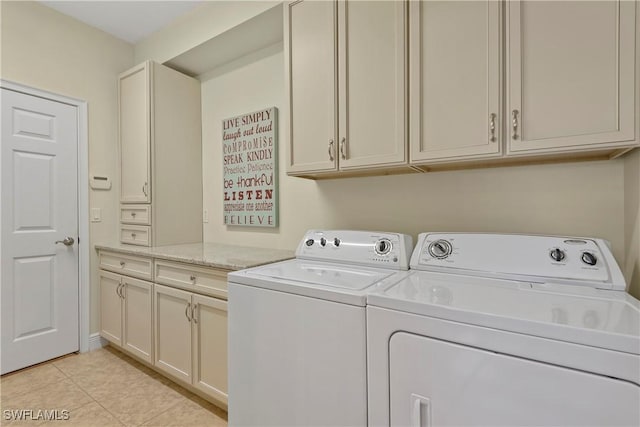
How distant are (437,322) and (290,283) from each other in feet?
1.87

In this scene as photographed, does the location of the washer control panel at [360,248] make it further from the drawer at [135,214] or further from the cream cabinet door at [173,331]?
the drawer at [135,214]

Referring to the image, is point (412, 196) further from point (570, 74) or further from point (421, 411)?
point (421, 411)

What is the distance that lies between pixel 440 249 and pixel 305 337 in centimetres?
73

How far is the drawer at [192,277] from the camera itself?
1723 millimetres

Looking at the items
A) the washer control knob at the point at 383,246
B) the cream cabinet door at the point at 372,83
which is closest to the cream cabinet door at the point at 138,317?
the washer control knob at the point at 383,246

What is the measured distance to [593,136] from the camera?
108 centimetres

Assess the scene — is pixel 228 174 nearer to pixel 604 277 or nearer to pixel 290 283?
pixel 290 283

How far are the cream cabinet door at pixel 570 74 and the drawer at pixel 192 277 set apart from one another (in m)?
1.53

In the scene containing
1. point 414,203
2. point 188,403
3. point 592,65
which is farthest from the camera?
point 188,403

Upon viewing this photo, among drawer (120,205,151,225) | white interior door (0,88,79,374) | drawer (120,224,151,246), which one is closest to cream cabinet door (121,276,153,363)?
drawer (120,224,151,246)

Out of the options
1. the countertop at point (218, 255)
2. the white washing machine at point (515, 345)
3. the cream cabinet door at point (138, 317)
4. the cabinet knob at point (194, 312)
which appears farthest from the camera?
the cream cabinet door at point (138, 317)

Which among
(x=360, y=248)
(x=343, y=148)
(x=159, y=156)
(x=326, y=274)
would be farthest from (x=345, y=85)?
(x=159, y=156)

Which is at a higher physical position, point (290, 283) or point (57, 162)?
point (57, 162)

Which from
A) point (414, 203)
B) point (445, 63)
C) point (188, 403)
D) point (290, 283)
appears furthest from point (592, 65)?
point (188, 403)
